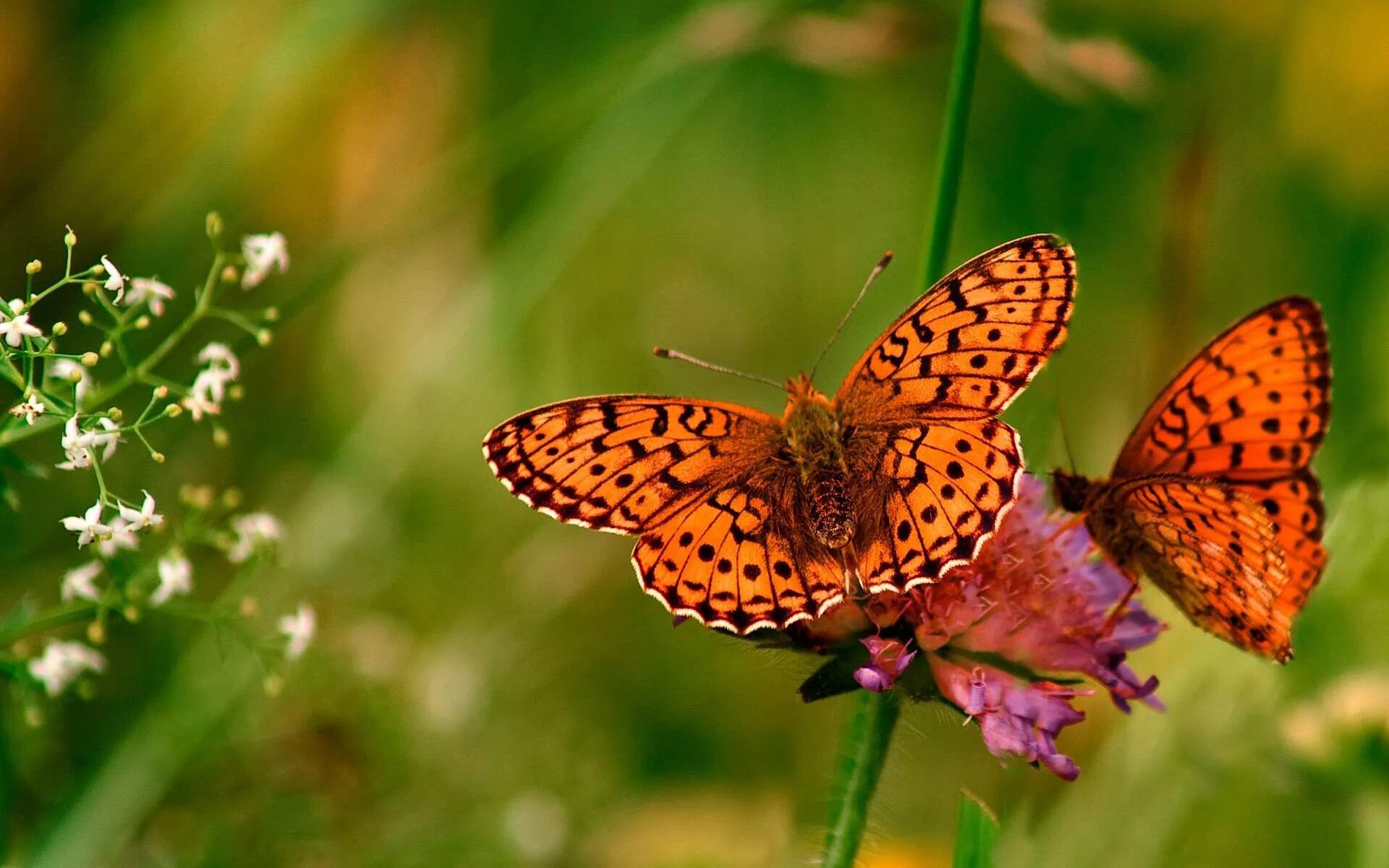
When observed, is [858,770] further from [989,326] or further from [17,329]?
[17,329]

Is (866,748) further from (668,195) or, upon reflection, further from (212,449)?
(668,195)

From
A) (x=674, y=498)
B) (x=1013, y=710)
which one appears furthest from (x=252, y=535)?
(x=1013, y=710)

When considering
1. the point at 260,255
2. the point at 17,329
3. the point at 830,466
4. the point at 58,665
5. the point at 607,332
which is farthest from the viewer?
the point at 607,332

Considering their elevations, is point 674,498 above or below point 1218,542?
above

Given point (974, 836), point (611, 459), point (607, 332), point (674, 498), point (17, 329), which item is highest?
point (17, 329)

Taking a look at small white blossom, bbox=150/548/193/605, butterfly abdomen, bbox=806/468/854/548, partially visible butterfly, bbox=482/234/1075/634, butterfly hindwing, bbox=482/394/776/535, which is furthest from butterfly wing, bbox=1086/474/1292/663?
small white blossom, bbox=150/548/193/605

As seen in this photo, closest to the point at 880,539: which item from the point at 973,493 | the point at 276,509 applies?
the point at 973,493

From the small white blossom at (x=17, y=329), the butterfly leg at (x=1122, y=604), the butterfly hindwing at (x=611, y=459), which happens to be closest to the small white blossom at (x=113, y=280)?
the small white blossom at (x=17, y=329)

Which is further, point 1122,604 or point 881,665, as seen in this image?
point 1122,604
